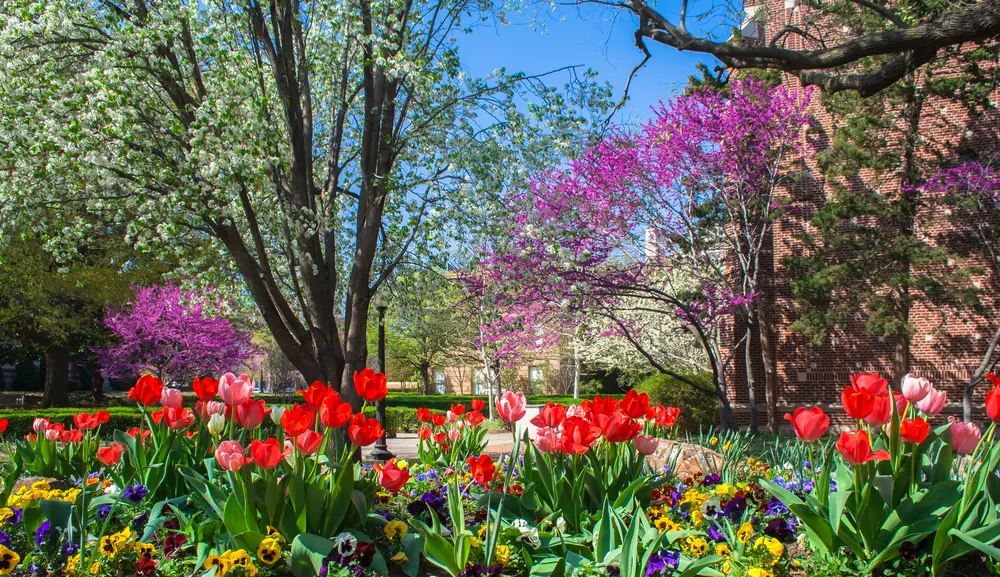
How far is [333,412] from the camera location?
3.03 metres

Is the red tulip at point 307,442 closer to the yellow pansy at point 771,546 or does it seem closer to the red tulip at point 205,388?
the red tulip at point 205,388

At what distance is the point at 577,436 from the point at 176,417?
1.99 metres

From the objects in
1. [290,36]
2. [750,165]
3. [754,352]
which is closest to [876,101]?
[750,165]

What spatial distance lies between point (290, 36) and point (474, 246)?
3473 mm

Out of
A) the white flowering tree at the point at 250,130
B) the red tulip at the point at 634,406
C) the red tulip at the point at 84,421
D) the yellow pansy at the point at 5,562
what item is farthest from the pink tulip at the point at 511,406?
the white flowering tree at the point at 250,130

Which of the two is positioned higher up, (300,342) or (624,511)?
(300,342)

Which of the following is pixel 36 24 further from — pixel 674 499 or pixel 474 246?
pixel 674 499

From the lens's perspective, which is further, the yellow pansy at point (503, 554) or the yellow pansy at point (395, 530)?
the yellow pansy at point (395, 530)

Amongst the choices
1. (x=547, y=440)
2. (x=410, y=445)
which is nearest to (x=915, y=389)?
(x=547, y=440)

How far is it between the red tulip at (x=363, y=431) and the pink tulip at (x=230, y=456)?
1.57 feet

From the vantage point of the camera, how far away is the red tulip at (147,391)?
3660 millimetres

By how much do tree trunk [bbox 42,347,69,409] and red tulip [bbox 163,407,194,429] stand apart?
22.5m

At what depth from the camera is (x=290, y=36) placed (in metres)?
8.16

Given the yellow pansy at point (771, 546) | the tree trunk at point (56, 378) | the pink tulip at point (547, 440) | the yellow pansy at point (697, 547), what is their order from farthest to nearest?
the tree trunk at point (56, 378), the pink tulip at point (547, 440), the yellow pansy at point (697, 547), the yellow pansy at point (771, 546)
